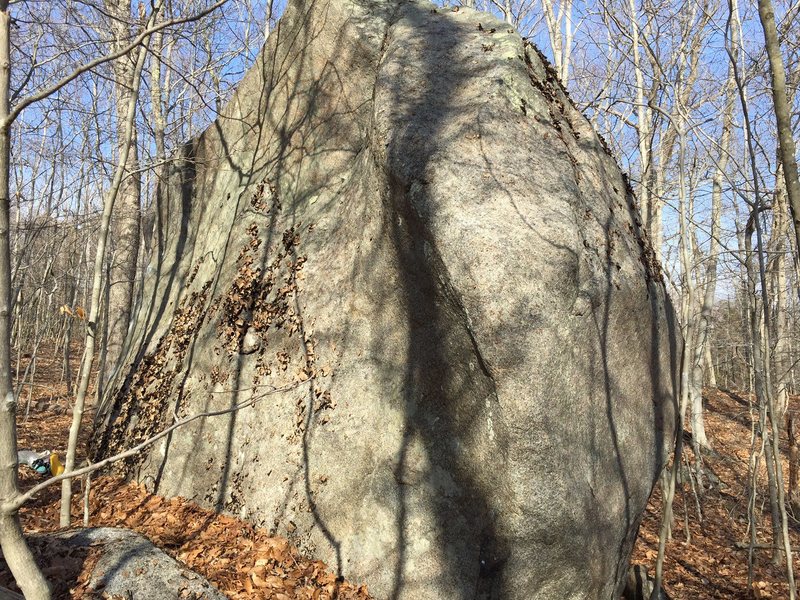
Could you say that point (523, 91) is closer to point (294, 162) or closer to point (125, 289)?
point (294, 162)

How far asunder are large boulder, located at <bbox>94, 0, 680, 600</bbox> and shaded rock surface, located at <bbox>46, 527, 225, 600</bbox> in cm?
100

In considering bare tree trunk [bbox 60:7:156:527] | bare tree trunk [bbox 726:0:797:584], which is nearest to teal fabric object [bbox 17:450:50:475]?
bare tree trunk [bbox 60:7:156:527]

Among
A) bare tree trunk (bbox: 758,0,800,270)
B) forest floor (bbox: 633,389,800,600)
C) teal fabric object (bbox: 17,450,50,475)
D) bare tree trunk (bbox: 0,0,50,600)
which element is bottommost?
forest floor (bbox: 633,389,800,600)

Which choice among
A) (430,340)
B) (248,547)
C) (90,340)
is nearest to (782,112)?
(430,340)

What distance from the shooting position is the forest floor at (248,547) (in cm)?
397

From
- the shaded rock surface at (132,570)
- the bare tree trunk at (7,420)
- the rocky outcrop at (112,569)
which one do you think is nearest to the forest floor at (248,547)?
the rocky outcrop at (112,569)

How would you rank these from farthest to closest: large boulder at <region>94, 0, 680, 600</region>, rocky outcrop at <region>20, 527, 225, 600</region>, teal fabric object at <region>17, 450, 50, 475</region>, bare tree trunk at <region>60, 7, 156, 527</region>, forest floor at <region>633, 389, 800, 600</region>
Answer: forest floor at <region>633, 389, 800, 600</region> → teal fabric object at <region>17, 450, 50, 475</region> → bare tree trunk at <region>60, 7, 156, 527</region> → large boulder at <region>94, 0, 680, 600</region> → rocky outcrop at <region>20, 527, 225, 600</region>

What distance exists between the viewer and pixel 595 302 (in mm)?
3941

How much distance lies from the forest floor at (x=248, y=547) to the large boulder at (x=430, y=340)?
19cm

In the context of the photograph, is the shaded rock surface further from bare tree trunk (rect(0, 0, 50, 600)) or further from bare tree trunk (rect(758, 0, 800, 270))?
bare tree trunk (rect(758, 0, 800, 270))

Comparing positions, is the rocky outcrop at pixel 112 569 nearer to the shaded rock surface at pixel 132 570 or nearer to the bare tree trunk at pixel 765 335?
the shaded rock surface at pixel 132 570

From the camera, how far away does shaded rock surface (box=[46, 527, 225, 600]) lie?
11.2ft

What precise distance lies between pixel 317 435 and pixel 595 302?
98.5 inches

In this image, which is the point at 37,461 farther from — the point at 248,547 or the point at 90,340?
the point at 248,547
